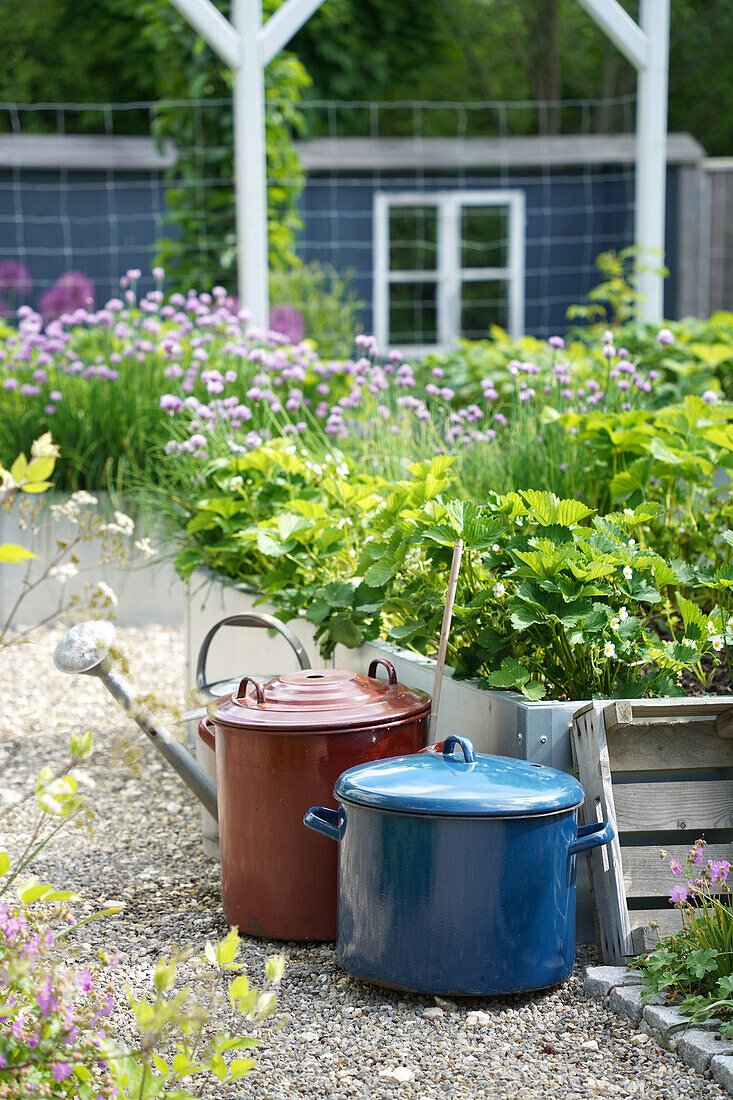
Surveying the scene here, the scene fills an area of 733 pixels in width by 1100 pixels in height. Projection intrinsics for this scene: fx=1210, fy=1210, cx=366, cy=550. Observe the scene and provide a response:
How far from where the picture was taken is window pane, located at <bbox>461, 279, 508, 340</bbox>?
40.0 feet

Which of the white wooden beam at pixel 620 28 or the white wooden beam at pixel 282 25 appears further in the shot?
the white wooden beam at pixel 620 28

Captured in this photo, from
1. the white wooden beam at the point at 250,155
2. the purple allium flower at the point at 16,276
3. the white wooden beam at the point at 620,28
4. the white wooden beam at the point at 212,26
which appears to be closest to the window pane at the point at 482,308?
the purple allium flower at the point at 16,276

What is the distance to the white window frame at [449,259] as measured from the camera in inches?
427

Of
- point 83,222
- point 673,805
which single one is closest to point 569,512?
point 673,805

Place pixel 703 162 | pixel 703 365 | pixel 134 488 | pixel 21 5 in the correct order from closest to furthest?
pixel 134 488, pixel 703 365, pixel 703 162, pixel 21 5

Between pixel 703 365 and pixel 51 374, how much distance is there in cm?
288

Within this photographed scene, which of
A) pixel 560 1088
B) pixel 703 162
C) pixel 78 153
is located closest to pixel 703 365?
pixel 560 1088

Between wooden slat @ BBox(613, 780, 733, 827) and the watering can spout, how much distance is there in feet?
3.03

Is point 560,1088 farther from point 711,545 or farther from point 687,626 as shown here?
point 711,545

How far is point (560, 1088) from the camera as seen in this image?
1.86 metres

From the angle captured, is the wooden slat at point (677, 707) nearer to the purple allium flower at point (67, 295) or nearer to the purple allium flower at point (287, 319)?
the purple allium flower at point (287, 319)

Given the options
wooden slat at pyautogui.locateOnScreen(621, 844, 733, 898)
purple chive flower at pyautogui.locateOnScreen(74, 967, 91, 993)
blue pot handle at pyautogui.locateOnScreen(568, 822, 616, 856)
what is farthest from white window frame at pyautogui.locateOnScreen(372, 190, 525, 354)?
purple chive flower at pyautogui.locateOnScreen(74, 967, 91, 993)

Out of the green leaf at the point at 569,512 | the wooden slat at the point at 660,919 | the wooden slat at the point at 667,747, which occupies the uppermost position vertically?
the green leaf at the point at 569,512

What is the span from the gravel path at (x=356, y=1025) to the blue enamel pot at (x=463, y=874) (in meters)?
0.07
